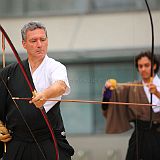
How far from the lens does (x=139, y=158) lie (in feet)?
8.96

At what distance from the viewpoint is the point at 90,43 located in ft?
11.2

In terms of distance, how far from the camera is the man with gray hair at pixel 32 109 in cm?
202

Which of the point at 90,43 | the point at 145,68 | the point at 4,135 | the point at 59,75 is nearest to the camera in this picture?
the point at 59,75

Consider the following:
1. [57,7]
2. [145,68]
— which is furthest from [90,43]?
[145,68]

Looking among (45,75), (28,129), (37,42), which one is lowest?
(28,129)

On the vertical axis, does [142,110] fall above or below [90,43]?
below

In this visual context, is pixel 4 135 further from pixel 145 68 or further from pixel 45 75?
pixel 145 68

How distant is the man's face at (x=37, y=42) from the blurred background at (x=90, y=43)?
1107 millimetres

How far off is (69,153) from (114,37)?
1385mm

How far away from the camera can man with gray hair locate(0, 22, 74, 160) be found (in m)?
2.02

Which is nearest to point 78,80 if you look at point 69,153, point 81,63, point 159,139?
point 81,63

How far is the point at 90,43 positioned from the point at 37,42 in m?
1.44

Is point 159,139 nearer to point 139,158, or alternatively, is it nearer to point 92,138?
point 139,158

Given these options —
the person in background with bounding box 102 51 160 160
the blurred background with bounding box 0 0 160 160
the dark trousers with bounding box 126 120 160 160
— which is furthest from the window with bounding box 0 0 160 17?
A: the dark trousers with bounding box 126 120 160 160
